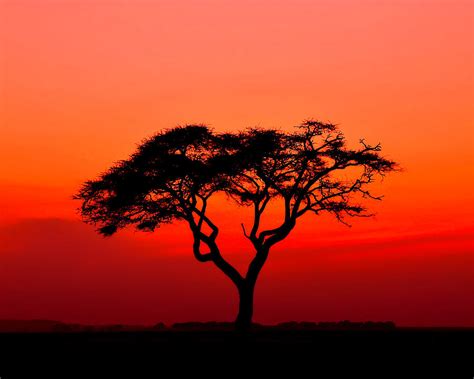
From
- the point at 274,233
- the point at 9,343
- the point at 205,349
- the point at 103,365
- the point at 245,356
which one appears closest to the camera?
the point at 103,365

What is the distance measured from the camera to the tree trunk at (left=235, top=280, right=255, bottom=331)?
149 feet

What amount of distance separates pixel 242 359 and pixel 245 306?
2164cm

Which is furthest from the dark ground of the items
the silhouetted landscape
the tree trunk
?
the tree trunk

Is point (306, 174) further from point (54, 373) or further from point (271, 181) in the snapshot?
point (54, 373)

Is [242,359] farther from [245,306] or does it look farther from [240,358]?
[245,306]

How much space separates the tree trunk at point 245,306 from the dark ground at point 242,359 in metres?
11.6

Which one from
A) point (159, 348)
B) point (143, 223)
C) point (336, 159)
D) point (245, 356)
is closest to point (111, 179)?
point (143, 223)

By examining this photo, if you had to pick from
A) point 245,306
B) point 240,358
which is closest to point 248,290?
point 245,306

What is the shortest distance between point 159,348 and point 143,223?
18579mm

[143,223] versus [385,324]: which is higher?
[143,223]

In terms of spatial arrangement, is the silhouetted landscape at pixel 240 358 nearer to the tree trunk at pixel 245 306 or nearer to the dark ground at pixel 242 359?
the dark ground at pixel 242 359

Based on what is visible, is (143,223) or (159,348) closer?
(159,348)

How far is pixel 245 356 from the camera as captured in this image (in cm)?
2545

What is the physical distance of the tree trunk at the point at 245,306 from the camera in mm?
45406
